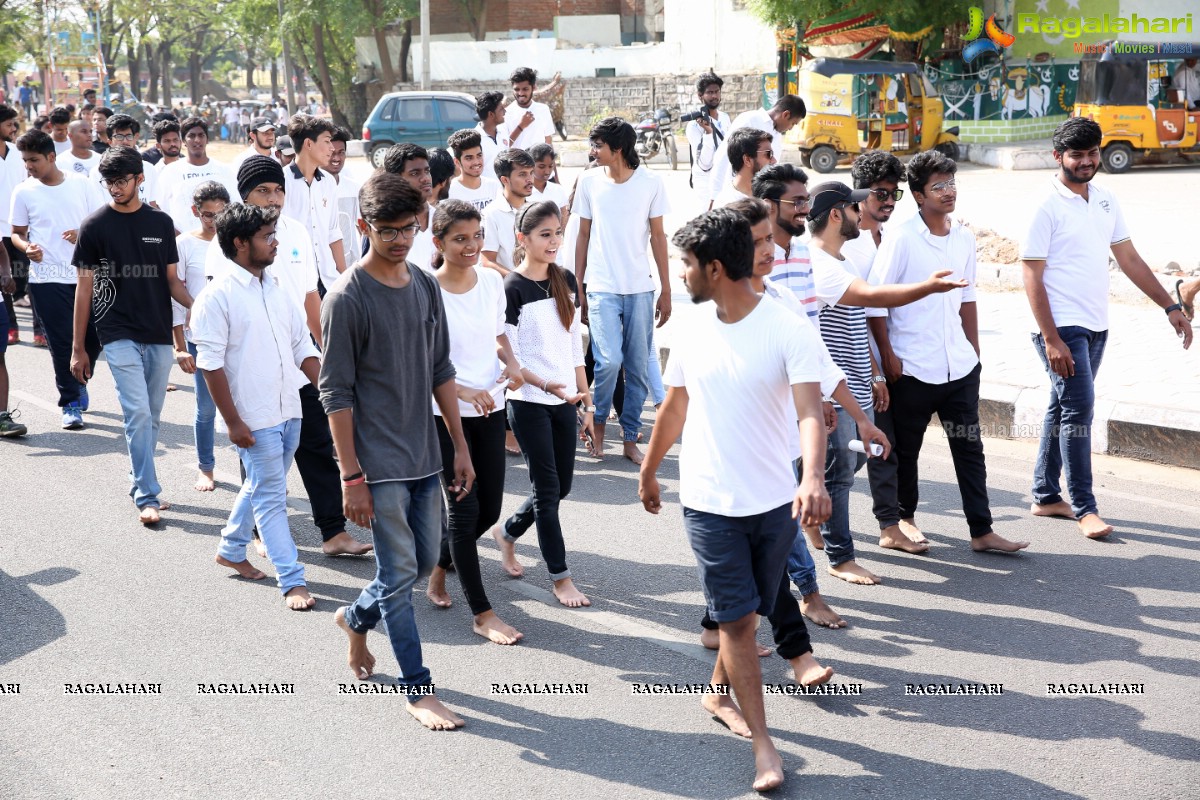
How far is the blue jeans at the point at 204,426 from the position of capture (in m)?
7.09

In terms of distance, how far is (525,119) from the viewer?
37.4 feet

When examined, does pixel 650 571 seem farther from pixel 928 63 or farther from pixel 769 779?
pixel 928 63

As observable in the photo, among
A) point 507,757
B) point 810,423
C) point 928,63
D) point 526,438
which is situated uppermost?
point 928,63

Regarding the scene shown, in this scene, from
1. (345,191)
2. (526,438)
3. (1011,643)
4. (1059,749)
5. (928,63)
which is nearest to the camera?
(1059,749)

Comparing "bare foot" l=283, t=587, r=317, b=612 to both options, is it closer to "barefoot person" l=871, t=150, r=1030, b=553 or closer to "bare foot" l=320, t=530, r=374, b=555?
"bare foot" l=320, t=530, r=374, b=555

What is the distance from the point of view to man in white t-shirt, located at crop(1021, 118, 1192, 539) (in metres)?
6.14

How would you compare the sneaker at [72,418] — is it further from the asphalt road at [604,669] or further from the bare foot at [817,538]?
the bare foot at [817,538]

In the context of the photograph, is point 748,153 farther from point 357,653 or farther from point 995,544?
point 357,653

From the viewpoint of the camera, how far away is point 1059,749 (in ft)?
13.3

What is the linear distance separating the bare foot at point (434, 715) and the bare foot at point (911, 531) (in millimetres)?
2673

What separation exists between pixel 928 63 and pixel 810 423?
26.9 m

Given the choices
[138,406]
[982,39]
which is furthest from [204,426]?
[982,39]

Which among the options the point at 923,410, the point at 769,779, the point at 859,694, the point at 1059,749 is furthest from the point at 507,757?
the point at 923,410

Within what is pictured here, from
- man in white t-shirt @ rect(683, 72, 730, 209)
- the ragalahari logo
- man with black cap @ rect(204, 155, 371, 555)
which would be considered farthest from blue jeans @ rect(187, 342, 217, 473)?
the ragalahari logo
